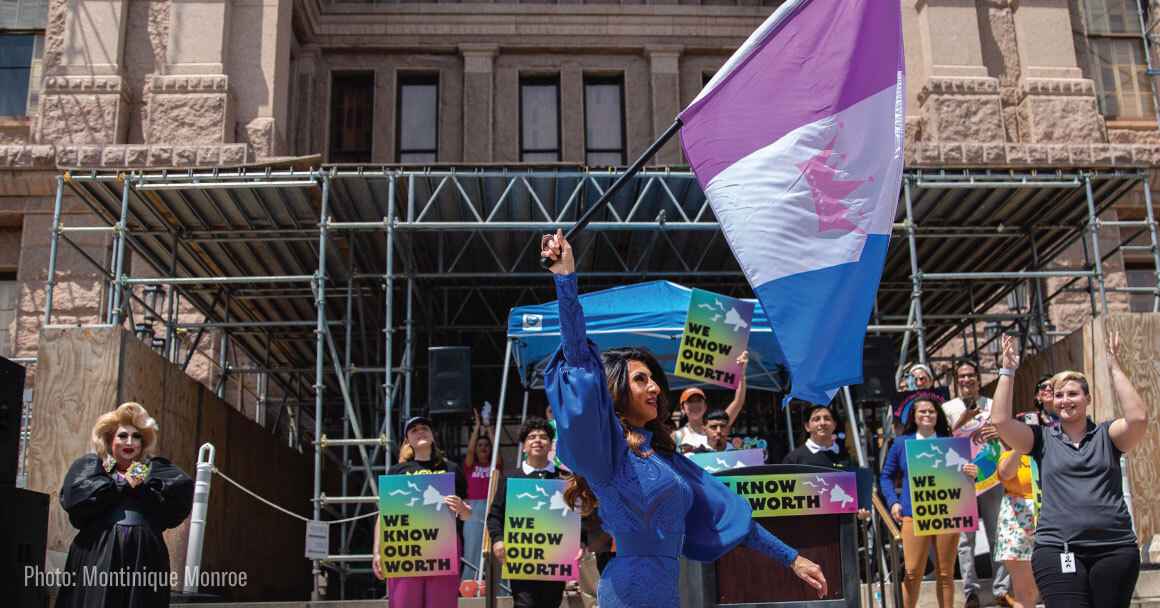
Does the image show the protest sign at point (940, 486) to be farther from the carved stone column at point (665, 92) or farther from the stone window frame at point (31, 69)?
the stone window frame at point (31, 69)

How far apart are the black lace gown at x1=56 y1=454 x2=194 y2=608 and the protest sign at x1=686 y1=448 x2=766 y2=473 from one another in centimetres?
391

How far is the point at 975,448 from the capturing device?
10.6 m

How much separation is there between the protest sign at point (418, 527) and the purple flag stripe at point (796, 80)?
325 cm

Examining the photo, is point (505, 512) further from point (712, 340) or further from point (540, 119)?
point (540, 119)

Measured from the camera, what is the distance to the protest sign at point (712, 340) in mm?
10703

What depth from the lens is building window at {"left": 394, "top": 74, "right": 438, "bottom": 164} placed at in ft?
72.7

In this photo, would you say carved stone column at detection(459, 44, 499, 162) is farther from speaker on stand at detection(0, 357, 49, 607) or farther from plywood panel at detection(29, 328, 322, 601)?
speaker on stand at detection(0, 357, 49, 607)

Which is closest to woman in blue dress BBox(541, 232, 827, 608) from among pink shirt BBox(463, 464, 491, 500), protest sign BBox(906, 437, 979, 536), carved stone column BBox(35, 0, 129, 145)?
protest sign BBox(906, 437, 979, 536)

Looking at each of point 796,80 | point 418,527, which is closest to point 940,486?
point 796,80

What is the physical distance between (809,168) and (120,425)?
4.26 meters

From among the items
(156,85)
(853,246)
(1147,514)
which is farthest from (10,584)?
(156,85)

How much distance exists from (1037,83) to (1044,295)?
3.78 metres

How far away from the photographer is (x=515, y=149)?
71.5 ft

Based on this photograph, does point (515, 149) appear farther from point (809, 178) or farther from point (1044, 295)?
point (809, 178)
